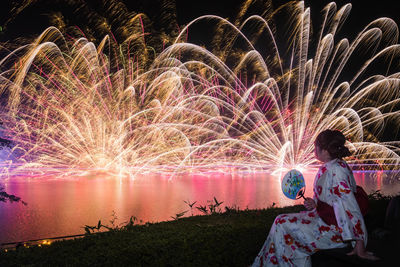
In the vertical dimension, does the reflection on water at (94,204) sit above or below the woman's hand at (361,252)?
below

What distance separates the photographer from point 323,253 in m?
3.69

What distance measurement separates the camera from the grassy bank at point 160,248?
386 centimetres

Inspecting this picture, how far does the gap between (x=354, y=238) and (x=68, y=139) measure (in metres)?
24.5

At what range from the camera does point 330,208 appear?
11.9 ft

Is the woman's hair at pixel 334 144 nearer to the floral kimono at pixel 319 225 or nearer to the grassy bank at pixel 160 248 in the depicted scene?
the floral kimono at pixel 319 225

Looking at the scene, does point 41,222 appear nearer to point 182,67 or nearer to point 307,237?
point 307,237

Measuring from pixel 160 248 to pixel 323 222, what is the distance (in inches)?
68.3

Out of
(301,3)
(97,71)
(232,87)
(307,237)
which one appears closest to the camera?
(307,237)

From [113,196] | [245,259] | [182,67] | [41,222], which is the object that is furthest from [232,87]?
[245,259]

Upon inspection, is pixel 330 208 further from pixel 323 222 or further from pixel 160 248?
pixel 160 248

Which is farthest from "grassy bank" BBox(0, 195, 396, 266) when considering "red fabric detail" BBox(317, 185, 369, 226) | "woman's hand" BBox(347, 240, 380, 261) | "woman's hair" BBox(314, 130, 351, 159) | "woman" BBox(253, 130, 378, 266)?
"woman's hair" BBox(314, 130, 351, 159)

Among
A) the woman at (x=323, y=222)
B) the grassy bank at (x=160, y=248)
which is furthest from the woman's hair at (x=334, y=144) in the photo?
the grassy bank at (x=160, y=248)

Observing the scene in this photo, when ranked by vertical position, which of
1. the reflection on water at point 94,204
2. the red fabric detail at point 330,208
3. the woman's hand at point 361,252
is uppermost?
the red fabric detail at point 330,208

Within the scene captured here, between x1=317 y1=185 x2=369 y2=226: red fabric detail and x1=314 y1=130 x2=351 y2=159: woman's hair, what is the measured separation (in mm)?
437
